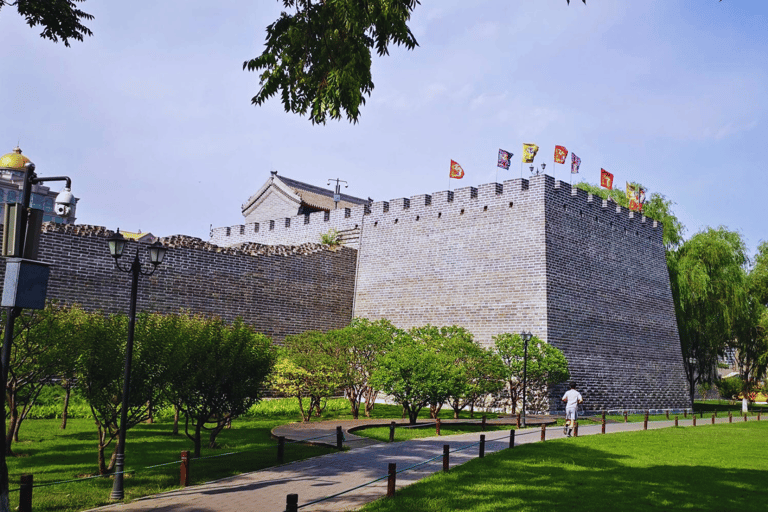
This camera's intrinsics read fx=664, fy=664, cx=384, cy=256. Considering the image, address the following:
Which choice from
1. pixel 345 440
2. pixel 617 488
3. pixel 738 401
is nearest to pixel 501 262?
pixel 345 440

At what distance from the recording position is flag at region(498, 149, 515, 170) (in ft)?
77.0

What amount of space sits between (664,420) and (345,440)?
13084 millimetres

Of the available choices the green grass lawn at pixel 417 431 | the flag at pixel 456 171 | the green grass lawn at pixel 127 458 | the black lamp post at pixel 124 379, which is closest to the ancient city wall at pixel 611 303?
the flag at pixel 456 171

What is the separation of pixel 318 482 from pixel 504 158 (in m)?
16.5

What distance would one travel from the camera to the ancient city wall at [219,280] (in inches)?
731

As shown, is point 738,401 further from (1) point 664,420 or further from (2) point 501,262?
(2) point 501,262

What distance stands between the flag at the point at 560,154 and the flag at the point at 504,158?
1.59m

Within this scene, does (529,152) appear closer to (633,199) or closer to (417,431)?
(633,199)

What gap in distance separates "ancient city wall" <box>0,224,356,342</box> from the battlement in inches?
87.4

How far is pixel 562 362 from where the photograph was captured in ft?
65.7

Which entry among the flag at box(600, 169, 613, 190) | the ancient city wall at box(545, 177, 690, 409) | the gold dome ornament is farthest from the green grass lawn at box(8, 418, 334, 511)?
the gold dome ornament

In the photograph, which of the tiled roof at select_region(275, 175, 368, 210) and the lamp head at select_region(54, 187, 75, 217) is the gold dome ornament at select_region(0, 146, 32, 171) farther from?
the lamp head at select_region(54, 187, 75, 217)

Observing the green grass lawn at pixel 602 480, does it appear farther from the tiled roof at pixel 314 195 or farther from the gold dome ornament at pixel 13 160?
the gold dome ornament at pixel 13 160

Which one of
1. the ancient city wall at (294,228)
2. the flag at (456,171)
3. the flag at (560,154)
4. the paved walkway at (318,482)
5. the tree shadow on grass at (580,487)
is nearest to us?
the paved walkway at (318,482)
